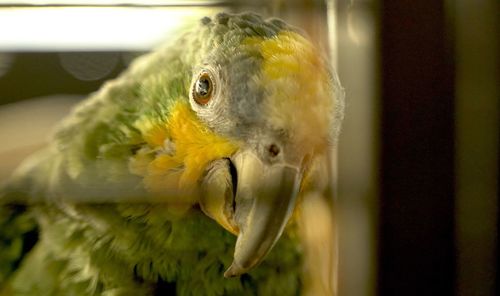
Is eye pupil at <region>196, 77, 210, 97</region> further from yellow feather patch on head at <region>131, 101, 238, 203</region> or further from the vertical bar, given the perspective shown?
the vertical bar

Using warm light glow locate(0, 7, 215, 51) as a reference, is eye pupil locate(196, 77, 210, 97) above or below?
below

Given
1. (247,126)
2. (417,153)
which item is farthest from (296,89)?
(417,153)

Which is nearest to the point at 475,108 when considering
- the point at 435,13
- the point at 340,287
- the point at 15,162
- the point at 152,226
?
the point at 435,13

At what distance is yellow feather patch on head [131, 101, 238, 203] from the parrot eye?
14mm

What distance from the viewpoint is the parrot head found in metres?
0.59

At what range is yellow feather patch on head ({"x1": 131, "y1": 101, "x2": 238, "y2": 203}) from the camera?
0.63 m

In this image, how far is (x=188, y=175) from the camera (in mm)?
646

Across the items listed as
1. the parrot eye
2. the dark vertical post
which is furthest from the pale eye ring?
the dark vertical post

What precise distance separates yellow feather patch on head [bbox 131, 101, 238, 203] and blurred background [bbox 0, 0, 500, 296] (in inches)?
3.1

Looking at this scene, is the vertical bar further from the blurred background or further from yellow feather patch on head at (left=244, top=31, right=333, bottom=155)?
yellow feather patch on head at (left=244, top=31, right=333, bottom=155)

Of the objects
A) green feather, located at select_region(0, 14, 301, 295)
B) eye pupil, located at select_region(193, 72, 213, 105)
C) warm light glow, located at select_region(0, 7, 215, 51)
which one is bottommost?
green feather, located at select_region(0, 14, 301, 295)

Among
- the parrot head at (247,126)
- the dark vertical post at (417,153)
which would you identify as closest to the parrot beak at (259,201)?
the parrot head at (247,126)

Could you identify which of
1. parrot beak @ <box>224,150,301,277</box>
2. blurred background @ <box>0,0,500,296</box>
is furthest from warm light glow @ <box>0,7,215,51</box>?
parrot beak @ <box>224,150,301,277</box>

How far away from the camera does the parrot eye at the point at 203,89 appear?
2.06 feet
